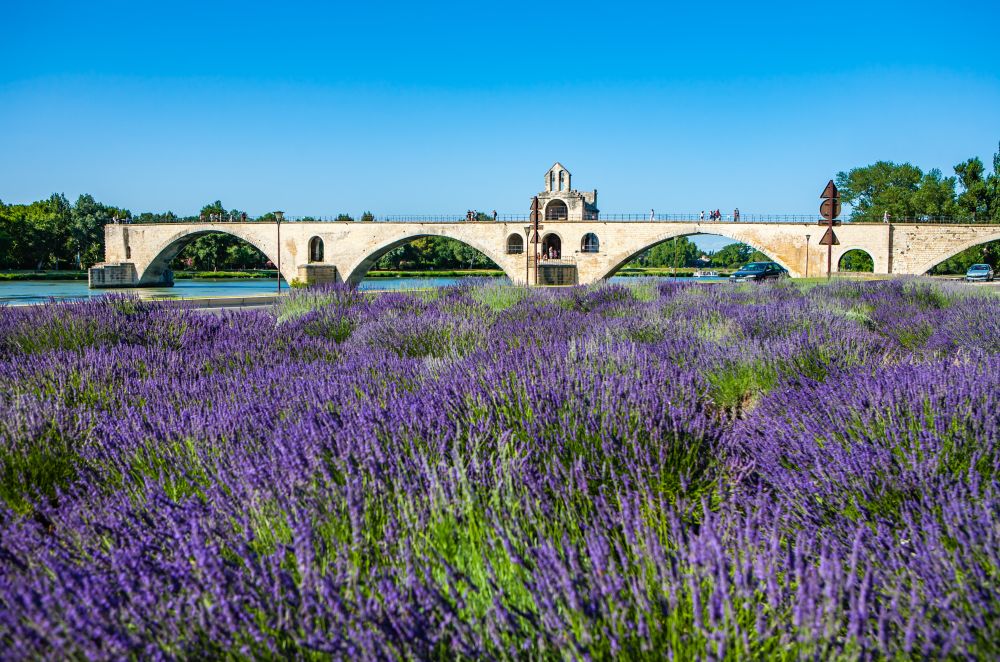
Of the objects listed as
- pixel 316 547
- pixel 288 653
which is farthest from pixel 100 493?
pixel 288 653

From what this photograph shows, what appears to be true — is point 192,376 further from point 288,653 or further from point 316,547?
point 288,653

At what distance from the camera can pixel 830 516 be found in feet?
7.29

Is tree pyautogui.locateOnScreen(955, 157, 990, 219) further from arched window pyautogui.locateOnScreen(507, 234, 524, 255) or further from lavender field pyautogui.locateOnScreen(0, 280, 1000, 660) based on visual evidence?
lavender field pyautogui.locateOnScreen(0, 280, 1000, 660)

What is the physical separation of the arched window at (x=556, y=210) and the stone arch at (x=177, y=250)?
76.0ft

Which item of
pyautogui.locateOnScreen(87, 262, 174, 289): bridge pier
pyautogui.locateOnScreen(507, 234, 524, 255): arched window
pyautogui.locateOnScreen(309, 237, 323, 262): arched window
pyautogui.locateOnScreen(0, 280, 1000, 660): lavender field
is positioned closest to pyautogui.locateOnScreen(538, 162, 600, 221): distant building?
pyautogui.locateOnScreen(507, 234, 524, 255): arched window

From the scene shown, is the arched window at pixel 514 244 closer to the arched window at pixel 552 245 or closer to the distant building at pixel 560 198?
the arched window at pixel 552 245

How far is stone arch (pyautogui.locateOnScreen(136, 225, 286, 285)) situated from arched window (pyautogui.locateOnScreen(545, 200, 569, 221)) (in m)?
23.2

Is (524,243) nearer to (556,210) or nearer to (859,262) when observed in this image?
(556,210)

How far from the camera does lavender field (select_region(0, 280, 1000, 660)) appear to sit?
1.32m

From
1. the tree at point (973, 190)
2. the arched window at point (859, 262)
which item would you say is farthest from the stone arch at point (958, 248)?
the arched window at point (859, 262)

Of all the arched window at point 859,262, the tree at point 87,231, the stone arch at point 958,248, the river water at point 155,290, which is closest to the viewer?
the river water at point 155,290

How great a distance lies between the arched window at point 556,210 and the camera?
61.7m

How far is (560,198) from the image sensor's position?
61156 millimetres

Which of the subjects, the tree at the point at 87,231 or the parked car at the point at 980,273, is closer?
the parked car at the point at 980,273
